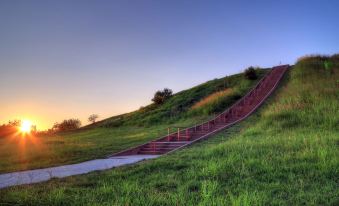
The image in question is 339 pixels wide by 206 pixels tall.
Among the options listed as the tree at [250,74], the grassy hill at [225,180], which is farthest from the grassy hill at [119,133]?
the grassy hill at [225,180]

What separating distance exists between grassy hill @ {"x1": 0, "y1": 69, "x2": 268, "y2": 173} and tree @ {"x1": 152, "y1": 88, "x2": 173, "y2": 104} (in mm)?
746

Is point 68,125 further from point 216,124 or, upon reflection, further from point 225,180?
point 225,180

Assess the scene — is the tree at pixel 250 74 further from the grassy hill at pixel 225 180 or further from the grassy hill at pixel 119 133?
the grassy hill at pixel 225 180

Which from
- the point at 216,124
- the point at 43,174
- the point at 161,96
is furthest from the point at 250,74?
the point at 43,174

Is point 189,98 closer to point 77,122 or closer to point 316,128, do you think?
point 77,122

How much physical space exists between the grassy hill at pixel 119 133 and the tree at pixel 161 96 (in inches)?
29.4

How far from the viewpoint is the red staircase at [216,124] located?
57.9ft

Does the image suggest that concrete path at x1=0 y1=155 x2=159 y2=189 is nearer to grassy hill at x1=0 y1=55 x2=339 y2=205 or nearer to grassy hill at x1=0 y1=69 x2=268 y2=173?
grassy hill at x1=0 y1=55 x2=339 y2=205

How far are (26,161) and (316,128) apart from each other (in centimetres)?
1249

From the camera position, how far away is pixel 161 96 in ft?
134

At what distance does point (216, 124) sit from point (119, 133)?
7.71m

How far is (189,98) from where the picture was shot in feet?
119

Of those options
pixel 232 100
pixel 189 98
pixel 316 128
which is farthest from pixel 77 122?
pixel 316 128

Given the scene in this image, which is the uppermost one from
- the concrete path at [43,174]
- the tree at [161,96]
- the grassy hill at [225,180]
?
the tree at [161,96]
